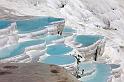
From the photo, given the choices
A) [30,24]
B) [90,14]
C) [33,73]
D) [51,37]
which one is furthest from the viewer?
[90,14]

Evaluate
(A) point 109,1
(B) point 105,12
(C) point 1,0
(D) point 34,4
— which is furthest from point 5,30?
(A) point 109,1

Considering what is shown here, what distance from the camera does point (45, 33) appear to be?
15.3 m

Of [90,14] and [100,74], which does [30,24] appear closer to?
[100,74]

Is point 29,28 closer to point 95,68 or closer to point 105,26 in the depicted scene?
point 95,68

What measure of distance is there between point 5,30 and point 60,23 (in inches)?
158

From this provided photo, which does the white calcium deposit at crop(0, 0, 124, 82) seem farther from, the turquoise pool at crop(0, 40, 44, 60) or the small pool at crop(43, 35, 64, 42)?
the turquoise pool at crop(0, 40, 44, 60)

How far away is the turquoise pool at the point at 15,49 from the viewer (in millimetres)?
12223

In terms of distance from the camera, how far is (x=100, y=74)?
13.9m

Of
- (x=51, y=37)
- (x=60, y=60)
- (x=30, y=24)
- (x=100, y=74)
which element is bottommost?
(x=100, y=74)

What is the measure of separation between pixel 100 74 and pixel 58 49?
2.27 meters

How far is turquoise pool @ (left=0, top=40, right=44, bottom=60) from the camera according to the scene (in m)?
12.2

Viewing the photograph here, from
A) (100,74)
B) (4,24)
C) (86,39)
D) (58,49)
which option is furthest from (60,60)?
(86,39)

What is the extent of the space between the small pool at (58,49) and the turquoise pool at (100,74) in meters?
1.61

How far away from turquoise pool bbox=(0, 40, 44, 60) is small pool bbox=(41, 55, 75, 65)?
1.16 m
